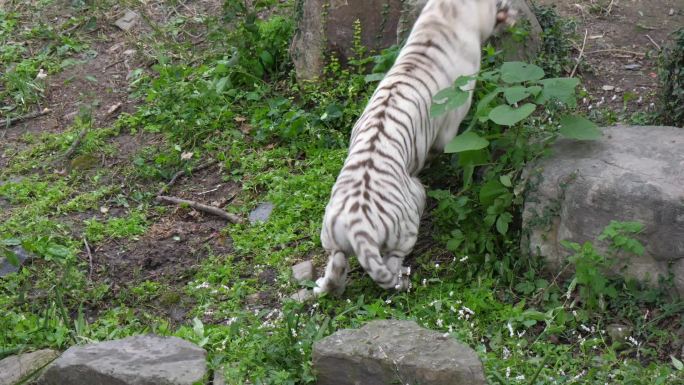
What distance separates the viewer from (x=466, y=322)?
5.12 metres

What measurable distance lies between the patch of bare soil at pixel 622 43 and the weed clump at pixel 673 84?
0.40 m

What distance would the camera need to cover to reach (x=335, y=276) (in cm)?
536

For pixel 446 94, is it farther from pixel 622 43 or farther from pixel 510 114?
pixel 622 43

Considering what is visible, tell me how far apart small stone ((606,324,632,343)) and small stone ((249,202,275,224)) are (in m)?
2.62

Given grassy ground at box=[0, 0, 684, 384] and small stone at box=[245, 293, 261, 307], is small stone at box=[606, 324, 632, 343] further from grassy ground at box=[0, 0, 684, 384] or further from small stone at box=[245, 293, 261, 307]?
small stone at box=[245, 293, 261, 307]

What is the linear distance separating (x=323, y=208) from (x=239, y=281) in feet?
2.97

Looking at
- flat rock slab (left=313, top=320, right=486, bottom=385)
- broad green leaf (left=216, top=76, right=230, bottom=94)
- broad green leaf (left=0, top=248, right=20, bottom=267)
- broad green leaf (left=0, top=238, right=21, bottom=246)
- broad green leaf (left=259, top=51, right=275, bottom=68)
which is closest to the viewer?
flat rock slab (left=313, top=320, right=486, bottom=385)

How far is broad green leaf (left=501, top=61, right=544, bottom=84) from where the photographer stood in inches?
214

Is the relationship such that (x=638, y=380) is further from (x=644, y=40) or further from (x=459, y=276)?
(x=644, y=40)

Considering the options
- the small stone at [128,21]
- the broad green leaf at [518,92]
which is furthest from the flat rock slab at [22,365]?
the small stone at [128,21]

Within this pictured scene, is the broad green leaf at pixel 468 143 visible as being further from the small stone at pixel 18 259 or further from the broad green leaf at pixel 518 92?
the small stone at pixel 18 259

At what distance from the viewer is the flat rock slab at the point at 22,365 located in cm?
493

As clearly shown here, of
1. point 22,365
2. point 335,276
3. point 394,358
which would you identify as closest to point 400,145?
point 335,276

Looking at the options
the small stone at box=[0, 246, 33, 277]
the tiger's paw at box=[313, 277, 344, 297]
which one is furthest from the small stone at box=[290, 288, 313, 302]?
the small stone at box=[0, 246, 33, 277]
